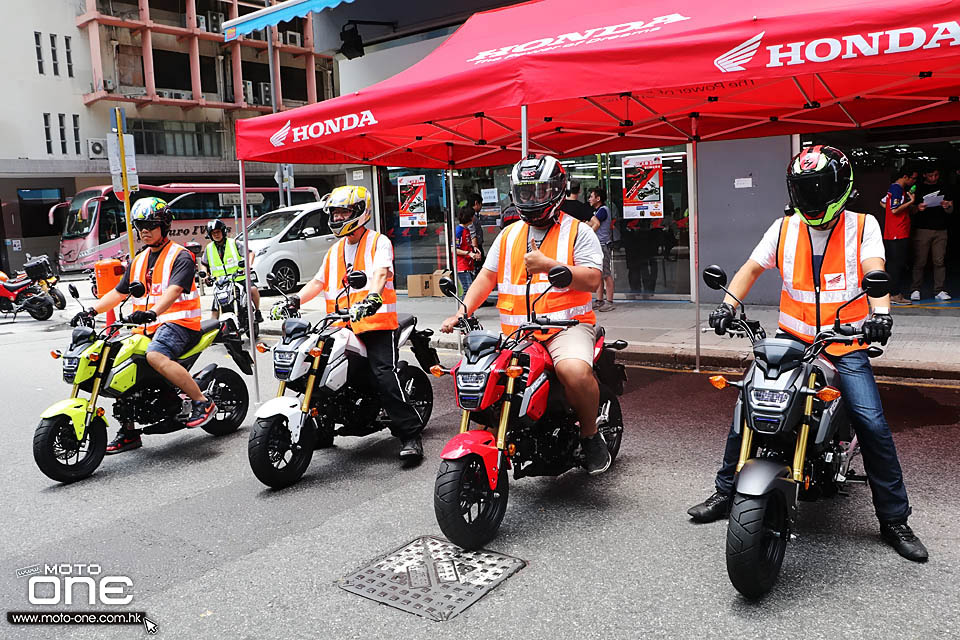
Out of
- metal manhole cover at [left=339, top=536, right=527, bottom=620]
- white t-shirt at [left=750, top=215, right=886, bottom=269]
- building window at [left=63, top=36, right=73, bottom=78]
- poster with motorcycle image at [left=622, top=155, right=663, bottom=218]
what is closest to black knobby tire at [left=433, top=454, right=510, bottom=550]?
metal manhole cover at [left=339, top=536, right=527, bottom=620]

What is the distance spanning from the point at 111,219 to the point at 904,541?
26.6m

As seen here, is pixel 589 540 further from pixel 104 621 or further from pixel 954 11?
pixel 954 11

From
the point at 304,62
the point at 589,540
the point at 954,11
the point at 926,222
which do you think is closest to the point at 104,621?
the point at 589,540

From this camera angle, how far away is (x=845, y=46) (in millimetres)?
4484

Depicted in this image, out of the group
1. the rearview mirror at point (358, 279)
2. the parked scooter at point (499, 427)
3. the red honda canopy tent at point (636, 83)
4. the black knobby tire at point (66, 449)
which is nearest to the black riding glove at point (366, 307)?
the rearview mirror at point (358, 279)

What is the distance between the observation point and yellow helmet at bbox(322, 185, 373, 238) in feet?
18.8

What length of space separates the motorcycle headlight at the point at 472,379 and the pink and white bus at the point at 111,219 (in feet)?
72.2

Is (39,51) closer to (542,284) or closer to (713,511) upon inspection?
(542,284)

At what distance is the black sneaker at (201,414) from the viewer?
6062 millimetres

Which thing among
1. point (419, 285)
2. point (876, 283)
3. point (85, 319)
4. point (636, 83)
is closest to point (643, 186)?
point (419, 285)

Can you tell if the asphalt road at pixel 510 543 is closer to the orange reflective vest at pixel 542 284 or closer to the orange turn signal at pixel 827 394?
the orange turn signal at pixel 827 394

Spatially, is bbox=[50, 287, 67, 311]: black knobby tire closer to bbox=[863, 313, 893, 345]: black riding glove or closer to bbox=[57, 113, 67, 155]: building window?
bbox=[863, 313, 893, 345]: black riding glove

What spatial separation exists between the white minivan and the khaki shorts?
1431 centimetres

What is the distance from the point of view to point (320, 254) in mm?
19828
